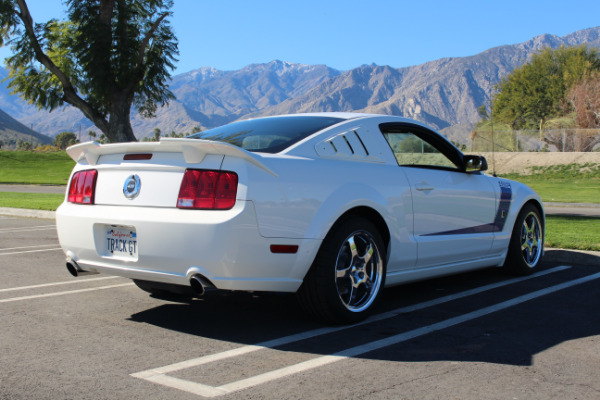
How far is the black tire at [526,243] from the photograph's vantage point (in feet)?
21.6

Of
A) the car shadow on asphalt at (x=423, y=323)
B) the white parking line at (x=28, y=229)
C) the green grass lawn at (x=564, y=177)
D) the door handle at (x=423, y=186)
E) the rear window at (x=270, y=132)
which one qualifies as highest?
the rear window at (x=270, y=132)

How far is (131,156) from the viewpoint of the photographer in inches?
183

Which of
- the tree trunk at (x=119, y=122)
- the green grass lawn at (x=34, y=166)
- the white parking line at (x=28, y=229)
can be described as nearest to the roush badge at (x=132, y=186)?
the white parking line at (x=28, y=229)

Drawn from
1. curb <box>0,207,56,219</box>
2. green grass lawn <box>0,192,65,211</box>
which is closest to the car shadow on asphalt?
curb <box>0,207,56,219</box>

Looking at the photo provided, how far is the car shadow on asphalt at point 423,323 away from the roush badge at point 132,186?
97 cm

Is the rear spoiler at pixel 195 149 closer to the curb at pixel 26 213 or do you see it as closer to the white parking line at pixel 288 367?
the white parking line at pixel 288 367

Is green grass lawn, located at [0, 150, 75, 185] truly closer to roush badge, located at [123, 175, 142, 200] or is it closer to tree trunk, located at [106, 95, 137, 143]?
tree trunk, located at [106, 95, 137, 143]

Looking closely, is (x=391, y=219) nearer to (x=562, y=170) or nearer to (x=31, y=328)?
(x=31, y=328)

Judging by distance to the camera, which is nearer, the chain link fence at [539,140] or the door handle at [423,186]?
the door handle at [423,186]

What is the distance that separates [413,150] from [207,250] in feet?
7.83

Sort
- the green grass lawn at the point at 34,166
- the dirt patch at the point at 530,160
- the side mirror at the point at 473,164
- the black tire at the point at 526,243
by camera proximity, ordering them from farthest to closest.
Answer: the green grass lawn at the point at 34,166, the dirt patch at the point at 530,160, the black tire at the point at 526,243, the side mirror at the point at 473,164

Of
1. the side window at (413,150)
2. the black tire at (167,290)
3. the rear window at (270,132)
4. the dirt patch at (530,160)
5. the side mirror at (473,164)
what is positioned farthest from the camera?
the dirt patch at (530,160)

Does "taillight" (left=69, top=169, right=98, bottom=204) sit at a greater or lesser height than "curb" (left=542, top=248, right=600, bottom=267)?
greater

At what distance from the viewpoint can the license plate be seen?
440 centimetres
